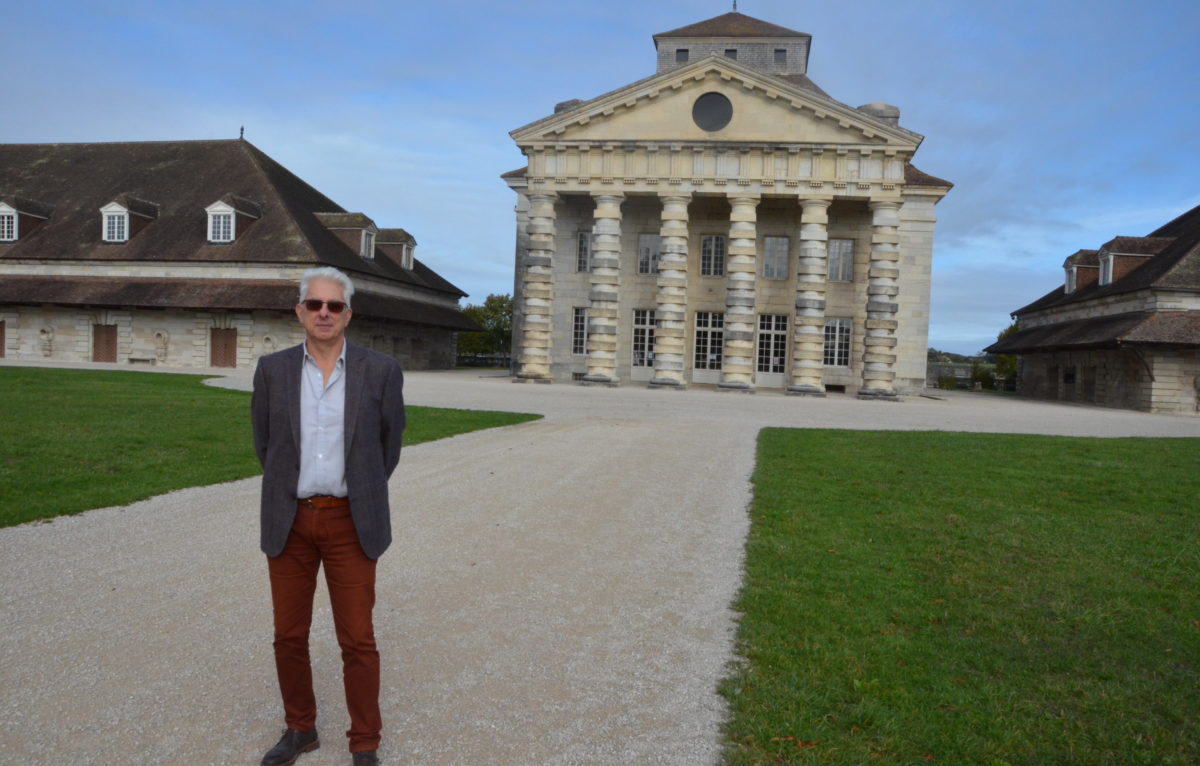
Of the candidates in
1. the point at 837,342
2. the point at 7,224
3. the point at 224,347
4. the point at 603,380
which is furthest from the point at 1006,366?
the point at 7,224

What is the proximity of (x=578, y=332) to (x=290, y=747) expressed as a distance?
132 ft

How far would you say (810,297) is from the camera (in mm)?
39125

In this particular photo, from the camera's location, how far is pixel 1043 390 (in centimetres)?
4803

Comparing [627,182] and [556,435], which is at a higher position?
[627,182]

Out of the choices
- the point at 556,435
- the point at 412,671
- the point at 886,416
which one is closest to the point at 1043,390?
the point at 886,416

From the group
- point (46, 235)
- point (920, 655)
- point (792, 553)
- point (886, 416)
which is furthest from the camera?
point (46, 235)

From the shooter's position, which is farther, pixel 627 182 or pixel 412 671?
pixel 627 182

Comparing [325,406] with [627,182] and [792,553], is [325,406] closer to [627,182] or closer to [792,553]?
[792,553]

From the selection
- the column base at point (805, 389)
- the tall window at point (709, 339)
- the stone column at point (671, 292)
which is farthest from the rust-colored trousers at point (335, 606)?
the tall window at point (709, 339)

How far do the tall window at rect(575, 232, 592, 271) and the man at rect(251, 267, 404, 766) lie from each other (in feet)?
131

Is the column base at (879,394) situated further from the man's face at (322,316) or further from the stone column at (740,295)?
the man's face at (322,316)

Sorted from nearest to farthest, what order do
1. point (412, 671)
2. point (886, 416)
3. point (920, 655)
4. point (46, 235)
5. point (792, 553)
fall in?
1. point (412, 671)
2. point (920, 655)
3. point (792, 553)
4. point (886, 416)
5. point (46, 235)

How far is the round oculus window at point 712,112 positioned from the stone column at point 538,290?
287 inches

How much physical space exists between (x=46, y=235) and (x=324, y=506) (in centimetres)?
4968
